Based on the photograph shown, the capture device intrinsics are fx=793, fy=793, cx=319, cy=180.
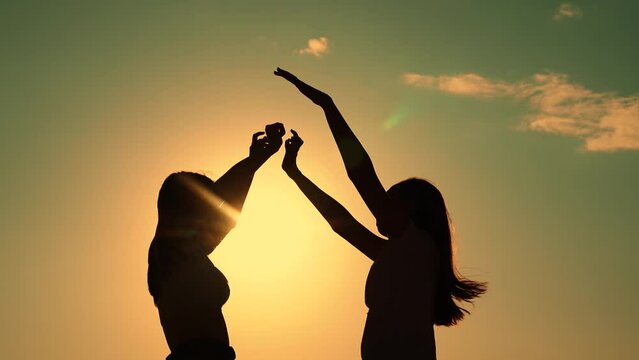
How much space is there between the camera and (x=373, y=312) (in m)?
5.36

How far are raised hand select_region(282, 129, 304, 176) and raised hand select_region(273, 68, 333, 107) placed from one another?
4.72 ft

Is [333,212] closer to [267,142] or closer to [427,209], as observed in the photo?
[267,142]

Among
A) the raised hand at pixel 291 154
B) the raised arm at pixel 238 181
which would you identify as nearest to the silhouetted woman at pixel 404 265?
the raised arm at pixel 238 181

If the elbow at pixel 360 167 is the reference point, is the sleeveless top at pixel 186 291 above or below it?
below

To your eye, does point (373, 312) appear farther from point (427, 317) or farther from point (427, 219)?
point (427, 219)

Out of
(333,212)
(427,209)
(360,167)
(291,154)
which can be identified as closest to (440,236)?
(427,209)

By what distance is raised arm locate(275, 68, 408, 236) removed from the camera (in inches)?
206

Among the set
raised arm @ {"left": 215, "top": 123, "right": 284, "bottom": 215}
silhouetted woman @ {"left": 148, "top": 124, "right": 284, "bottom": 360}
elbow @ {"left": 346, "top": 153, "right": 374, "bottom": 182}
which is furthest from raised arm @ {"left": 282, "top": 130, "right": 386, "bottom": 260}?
elbow @ {"left": 346, "top": 153, "right": 374, "bottom": 182}

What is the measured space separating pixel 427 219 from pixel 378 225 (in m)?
0.40

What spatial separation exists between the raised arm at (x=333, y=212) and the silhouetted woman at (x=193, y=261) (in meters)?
1.08

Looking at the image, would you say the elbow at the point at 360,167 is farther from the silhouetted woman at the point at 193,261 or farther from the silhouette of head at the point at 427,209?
the silhouetted woman at the point at 193,261

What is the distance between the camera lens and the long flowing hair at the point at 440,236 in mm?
5602

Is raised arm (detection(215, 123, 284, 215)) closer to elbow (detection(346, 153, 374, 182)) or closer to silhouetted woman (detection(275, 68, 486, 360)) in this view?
silhouetted woman (detection(275, 68, 486, 360))

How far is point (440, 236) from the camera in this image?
5605 millimetres
